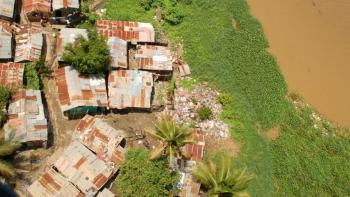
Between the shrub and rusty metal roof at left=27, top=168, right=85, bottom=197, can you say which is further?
the shrub

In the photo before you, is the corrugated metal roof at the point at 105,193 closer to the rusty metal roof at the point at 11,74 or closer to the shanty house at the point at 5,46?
the rusty metal roof at the point at 11,74

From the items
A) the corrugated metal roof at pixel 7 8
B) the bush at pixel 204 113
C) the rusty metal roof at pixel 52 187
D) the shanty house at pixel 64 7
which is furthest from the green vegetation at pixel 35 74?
the bush at pixel 204 113

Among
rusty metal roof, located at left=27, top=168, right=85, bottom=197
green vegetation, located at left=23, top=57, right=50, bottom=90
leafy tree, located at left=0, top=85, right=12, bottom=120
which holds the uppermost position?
green vegetation, located at left=23, top=57, right=50, bottom=90

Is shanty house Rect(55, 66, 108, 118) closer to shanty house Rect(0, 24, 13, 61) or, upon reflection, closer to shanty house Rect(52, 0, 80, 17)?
shanty house Rect(0, 24, 13, 61)

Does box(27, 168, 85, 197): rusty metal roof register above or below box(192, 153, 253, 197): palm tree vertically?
below

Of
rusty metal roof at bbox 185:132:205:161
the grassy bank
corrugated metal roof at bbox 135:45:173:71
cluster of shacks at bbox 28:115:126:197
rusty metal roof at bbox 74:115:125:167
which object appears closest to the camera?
cluster of shacks at bbox 28:115:126:197

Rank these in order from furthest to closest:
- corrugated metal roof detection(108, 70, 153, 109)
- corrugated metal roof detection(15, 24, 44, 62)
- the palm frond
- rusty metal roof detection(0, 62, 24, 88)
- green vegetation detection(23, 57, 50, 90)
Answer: corrugated metal roof detection(15, 24, 44, 62)
corrugated metal roof detection(108, 70, 153, 109)
green vegetation detection(23, 57, 50, 90)
rusty metal roof detection(0, 62, 24, 88)
the palm frond

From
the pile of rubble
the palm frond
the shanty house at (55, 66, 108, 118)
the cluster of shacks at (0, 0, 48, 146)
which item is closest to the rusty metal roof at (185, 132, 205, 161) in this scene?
the pile of rubble
